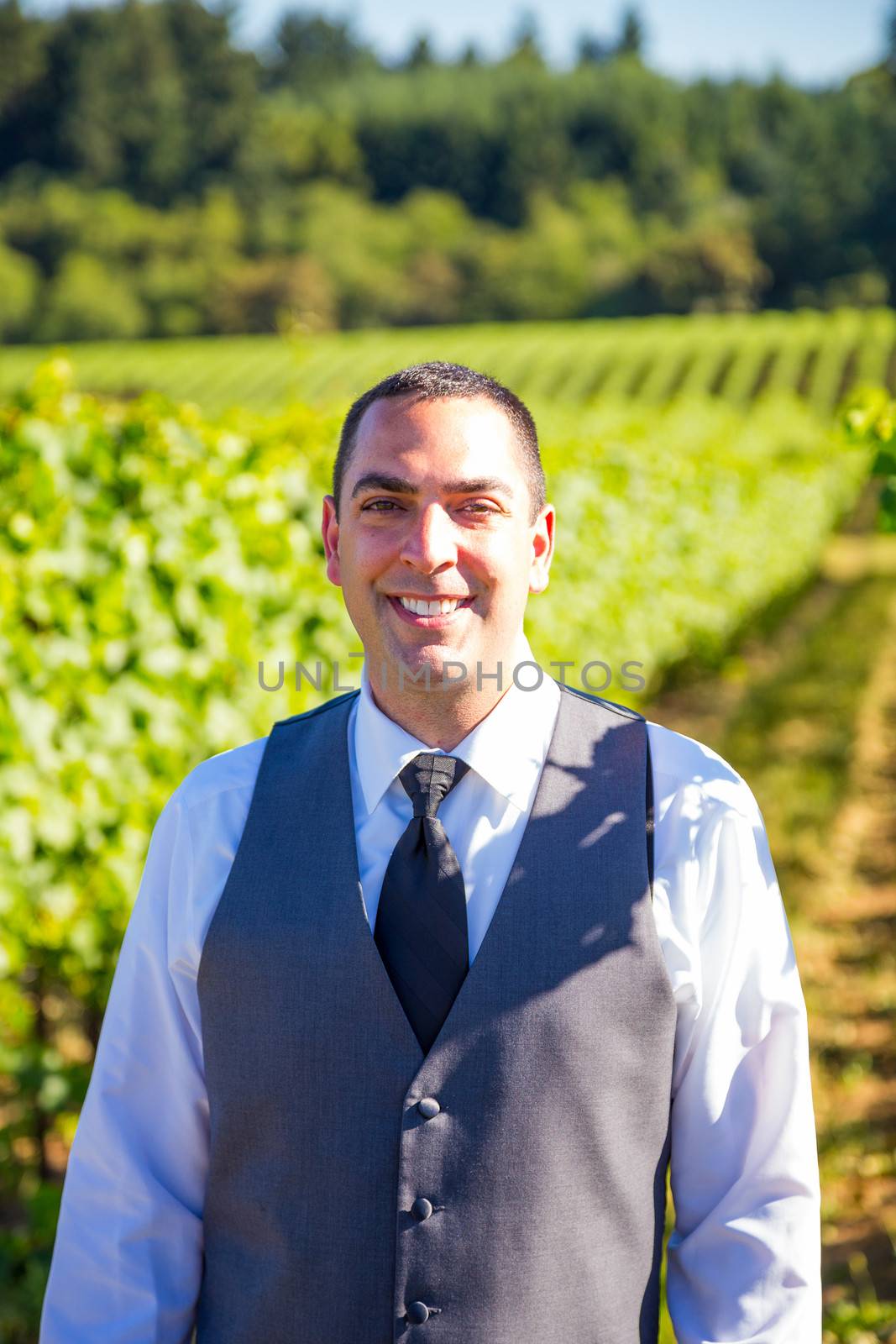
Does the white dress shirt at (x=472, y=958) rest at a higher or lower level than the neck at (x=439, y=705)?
lower

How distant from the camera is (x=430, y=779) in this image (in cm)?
184

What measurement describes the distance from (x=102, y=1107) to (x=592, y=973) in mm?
741

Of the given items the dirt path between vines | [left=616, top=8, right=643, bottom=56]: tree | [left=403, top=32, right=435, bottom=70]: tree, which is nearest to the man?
the dirt path between vines

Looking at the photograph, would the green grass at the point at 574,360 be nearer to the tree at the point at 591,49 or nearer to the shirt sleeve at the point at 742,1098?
the shirt sleeve at the point at 742,1098

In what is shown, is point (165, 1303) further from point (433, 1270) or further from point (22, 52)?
point (22, 52)

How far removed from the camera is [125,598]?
13.1ft

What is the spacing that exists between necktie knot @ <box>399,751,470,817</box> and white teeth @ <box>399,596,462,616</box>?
0.68 ft

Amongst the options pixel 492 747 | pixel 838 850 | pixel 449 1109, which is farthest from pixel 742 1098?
pixel 838 850

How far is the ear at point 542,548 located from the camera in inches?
78.0

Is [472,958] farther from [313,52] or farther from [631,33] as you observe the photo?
[631,33]

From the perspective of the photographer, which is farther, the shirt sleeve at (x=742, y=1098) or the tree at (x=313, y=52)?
the tree at (x=313, y=52)

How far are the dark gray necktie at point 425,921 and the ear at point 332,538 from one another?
0.38m

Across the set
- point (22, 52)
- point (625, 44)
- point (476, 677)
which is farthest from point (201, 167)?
point (476, 677)

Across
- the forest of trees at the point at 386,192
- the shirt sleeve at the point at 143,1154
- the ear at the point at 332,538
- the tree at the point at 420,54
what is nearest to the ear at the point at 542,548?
the ear at the point at 332,538
